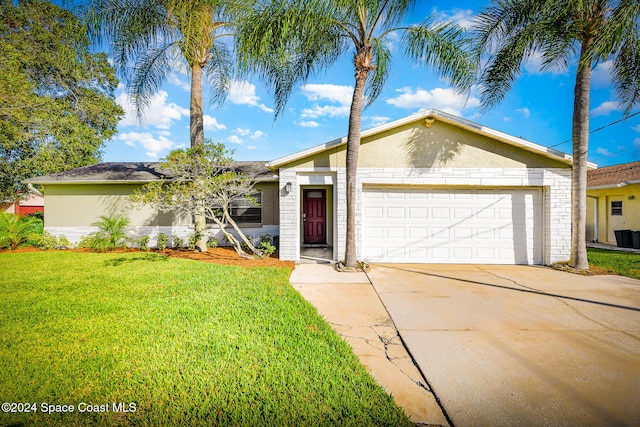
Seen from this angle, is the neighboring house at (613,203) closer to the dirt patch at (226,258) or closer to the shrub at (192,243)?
the dirt patch at (226,258)

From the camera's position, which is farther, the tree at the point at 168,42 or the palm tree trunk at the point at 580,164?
the tree at the point at 168,42

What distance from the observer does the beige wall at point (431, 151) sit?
8.09 meters

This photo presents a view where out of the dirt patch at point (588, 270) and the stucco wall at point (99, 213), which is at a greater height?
the stucco wall at point (99, 213)

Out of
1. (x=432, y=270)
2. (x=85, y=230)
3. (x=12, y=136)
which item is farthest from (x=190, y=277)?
(x=12, y=136)

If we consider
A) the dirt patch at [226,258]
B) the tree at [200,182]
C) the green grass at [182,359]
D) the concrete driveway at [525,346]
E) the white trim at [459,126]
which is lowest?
the concrete driveway at [525,346]

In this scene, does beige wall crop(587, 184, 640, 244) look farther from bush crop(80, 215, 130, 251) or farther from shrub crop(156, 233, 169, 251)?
bush crop(80, 215, 130, 251)

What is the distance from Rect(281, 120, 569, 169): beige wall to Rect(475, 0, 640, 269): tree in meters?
1.35

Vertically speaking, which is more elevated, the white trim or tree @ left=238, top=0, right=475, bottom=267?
tree @ left=238, top=0, right=475, bottom=267

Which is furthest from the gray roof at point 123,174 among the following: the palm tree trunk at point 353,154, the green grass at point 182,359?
the green grass at point 182,359

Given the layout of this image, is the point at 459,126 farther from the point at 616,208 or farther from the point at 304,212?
the point at 616,208

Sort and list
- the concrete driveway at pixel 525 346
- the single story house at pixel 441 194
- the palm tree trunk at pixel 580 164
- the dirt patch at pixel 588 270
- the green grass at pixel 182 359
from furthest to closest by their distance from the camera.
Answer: the single story house at pixel 441 194 → the palm tree trunk at pixel 580 164 → the dirt patch at pixel 588 270 → the concrete driveway at pixel 525 346 → the green grass at pixel 182 359

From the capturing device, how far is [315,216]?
11562mm

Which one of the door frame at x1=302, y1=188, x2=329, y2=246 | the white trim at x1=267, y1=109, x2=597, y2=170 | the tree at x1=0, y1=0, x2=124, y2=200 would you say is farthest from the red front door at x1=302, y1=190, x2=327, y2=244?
the tree at x1=0, y1=0, x2=124, y2=200

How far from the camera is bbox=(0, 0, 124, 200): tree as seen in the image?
11.2 m
